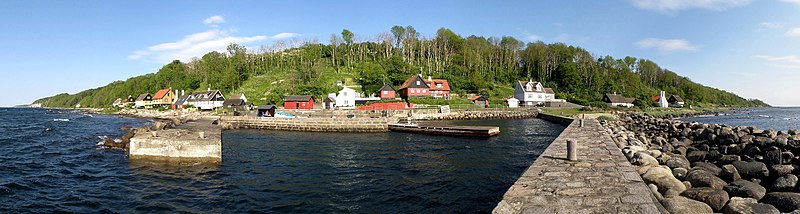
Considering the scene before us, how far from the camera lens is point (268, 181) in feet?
47.1

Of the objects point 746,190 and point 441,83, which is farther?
point 441,83

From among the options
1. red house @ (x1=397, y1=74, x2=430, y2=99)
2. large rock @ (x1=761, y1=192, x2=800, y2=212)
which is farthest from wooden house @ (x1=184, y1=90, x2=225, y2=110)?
large rock @ (x1=761, y1=192, x2=800, y2=212)

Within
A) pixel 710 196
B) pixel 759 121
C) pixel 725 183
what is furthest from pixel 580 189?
pixel 759 121

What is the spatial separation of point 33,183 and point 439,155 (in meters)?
17.4

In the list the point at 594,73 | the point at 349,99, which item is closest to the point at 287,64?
the point at 349,99

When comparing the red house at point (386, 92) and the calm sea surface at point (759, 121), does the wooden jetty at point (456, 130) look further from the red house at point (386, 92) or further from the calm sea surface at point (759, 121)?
the red house at point (386, 92)

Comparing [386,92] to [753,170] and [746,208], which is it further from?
[746,208]

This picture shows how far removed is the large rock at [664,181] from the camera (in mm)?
8475

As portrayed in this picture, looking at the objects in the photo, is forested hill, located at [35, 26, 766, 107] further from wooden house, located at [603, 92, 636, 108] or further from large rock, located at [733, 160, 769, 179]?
large rock, located at [733, 160, 769, 179]

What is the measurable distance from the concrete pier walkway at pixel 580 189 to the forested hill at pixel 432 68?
8341cm

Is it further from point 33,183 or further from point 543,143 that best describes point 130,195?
point 543,143

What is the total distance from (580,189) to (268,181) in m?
11.0

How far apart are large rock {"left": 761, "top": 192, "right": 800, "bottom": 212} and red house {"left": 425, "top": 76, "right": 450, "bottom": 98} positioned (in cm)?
7650

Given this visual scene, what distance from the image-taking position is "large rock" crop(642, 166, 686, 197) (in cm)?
848
